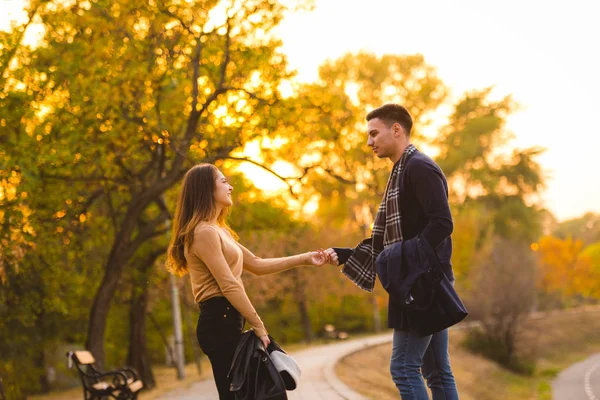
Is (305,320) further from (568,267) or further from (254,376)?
(568,267)

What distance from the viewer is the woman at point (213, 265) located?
4793mm

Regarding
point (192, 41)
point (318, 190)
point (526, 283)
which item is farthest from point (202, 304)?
point (318, 190)

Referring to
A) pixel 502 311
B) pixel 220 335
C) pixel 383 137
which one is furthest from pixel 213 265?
pixel 502 311

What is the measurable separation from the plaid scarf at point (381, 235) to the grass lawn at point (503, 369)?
8084 millimetres

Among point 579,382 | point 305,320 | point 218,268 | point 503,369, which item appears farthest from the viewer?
point 305,320

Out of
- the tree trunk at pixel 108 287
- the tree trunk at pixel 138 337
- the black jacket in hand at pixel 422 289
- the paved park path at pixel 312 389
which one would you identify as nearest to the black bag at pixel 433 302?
the black jacket in hand at pixel 422 289

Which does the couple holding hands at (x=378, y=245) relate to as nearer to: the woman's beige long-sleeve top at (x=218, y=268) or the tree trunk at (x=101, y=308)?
the woman's beige long-sleeve top at (x=218, y=268)

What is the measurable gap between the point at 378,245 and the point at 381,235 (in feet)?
0.25

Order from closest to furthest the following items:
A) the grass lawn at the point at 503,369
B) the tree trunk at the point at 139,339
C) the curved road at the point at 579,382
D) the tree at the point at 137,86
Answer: the tree at the point at 137,86, the grass lawn at the point at 503,369, the tree trunk at the point at 139,339, the curved road at the point at 579,382

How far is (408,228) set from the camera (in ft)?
16.2

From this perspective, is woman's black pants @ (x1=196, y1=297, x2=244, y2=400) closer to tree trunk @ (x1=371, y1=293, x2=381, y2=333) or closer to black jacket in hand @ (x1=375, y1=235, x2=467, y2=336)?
black jacket in hand @ (x1=375, y1=235, x2=467, y2=336)

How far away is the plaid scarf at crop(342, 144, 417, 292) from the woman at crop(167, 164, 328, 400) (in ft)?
2.60

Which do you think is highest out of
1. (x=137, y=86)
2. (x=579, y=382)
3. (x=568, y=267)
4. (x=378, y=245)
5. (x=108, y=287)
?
(x=137, y=86)

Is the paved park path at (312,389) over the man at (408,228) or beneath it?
beneath
